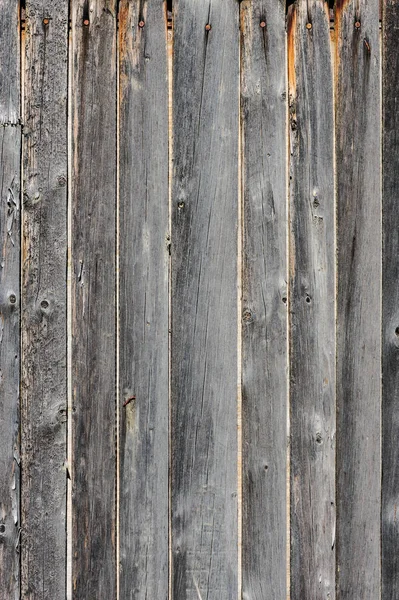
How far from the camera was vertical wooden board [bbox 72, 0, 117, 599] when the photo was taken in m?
1.81

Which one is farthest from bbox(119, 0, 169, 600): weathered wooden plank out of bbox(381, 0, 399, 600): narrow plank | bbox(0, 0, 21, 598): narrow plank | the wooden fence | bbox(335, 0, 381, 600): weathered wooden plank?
bbox(381, 0, 399, 600): narrow plank

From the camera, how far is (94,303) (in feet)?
5.99

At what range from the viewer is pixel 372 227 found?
188 cm

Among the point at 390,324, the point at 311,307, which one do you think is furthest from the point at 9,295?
the point at 390,324

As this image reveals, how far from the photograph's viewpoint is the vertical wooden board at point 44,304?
5.99 ft

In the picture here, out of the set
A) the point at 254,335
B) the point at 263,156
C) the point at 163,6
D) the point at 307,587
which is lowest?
the point at 307,587

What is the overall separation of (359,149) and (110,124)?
0.81 m

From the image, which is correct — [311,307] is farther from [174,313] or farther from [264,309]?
[174,313]

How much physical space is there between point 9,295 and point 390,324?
125cm

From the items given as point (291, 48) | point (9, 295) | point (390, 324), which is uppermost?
point (291, 48)

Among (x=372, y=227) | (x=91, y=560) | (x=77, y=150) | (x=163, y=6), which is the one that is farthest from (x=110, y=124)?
(x=91, y=560)

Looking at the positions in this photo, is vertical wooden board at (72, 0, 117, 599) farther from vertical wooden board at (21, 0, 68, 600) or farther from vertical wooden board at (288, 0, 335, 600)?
vertical wooden board at (288, 0, 335, 600)

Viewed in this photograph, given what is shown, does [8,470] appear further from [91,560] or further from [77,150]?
[77,150]

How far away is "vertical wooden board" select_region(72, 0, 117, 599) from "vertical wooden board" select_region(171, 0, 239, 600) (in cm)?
20
